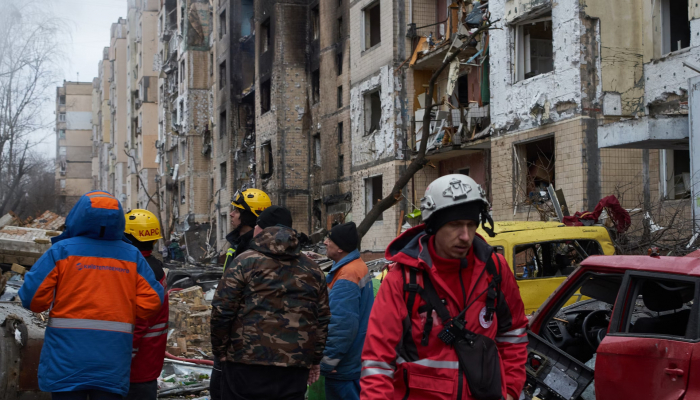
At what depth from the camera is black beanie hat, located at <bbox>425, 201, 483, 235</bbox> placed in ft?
11.0

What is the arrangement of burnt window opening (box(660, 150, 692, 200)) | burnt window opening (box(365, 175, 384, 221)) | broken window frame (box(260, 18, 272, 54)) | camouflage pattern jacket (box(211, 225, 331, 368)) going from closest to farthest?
camouflage pattern jacket (box(211, 225, 331, 368))
burnt window opening (box(660, 150, 692, 200))
burnt window opening (box(365, 175, 384, 221))
broken window frame (box(260, 18, 272, 54))

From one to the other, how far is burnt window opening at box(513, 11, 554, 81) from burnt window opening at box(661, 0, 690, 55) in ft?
8.78

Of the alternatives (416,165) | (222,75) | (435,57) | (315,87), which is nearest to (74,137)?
(222,75)

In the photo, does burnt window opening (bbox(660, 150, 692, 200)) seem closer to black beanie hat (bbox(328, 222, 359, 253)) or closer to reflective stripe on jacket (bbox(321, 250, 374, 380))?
black beanie hat (bbox(328, 222, 359, 253))

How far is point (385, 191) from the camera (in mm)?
24109

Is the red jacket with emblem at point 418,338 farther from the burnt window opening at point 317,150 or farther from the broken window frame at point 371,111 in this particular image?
the burnt window opening at point 317,150

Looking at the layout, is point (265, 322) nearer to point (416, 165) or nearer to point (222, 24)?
point (416, 165)

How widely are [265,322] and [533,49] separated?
15383mm

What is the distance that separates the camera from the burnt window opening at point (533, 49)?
18125mm

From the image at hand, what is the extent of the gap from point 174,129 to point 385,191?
29.9m

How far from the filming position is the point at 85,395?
4520mm

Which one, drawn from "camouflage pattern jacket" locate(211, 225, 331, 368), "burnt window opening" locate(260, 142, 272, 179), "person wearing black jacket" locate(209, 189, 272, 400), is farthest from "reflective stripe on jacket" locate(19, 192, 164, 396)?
"burnt window opening" locate(260, 142, 272, 179)

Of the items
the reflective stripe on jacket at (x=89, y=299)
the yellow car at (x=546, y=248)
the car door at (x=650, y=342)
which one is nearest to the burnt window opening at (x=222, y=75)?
the yellow car at (x=546, y=248)

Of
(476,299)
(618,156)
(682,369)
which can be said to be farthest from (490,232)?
(618,156)
